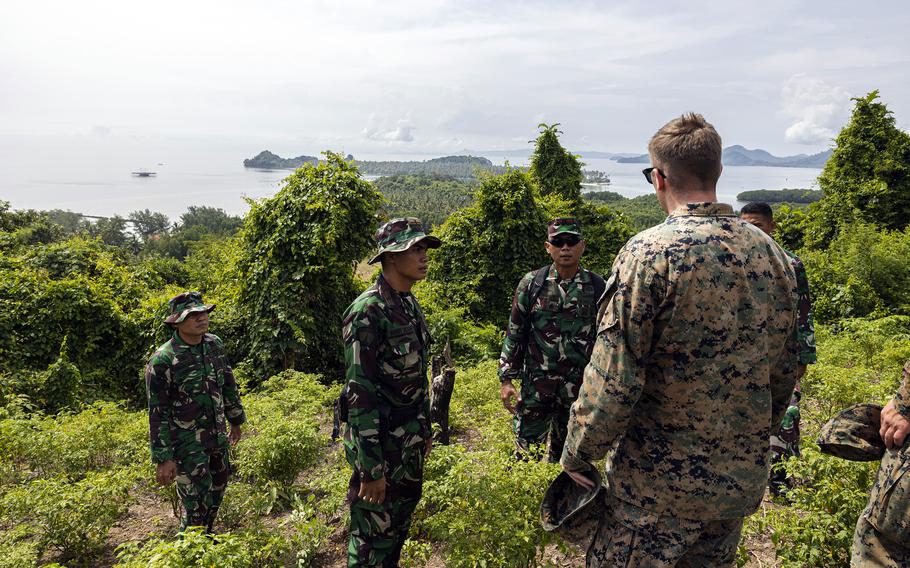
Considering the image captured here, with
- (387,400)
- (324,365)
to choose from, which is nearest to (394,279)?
(387,400)

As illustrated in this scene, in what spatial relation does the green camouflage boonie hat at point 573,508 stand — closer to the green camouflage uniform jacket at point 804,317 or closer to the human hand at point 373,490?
the human hand at point 373,490

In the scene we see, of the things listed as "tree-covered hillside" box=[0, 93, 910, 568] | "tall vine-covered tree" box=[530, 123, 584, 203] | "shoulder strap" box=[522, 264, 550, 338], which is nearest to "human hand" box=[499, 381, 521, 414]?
"tree-covered hillside" box=[0, 93, 910, 568]

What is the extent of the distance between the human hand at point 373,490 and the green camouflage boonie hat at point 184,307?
Result: 2.07 metres

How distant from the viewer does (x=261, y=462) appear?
4.31 meters

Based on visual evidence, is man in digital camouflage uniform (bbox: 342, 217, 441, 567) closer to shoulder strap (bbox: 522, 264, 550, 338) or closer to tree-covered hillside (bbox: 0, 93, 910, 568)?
tree-covered hillside (bbox: 0, 93, 910, 568)

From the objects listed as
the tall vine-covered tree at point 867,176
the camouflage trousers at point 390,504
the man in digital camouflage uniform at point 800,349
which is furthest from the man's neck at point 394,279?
the tall vine-covered tree at point 867,176

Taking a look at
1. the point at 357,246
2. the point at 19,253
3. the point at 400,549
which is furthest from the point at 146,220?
the point at 400,549

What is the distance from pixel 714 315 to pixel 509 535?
170 cm

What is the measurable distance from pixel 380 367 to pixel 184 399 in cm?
197

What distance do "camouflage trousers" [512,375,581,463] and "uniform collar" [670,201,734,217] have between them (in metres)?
2.12

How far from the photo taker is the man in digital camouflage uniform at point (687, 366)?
5.56ft

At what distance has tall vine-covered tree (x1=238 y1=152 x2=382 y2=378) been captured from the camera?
926cm

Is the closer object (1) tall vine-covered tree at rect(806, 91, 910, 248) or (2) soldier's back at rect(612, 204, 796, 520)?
(2) soldier's back at rect(612, 204, 796, 520)

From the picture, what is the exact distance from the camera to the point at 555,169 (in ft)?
60.1
